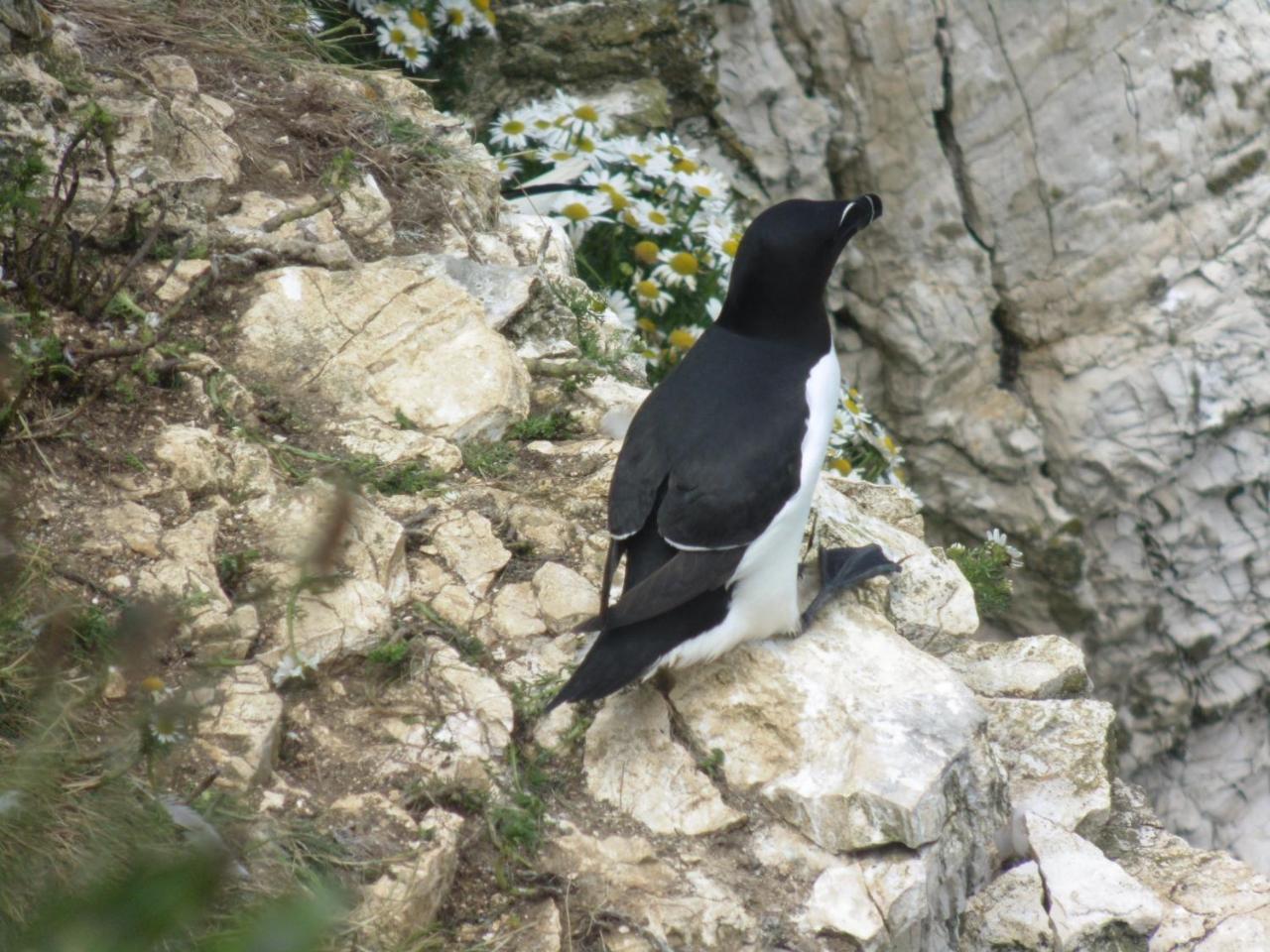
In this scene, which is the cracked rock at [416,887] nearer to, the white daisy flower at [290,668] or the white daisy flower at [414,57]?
the white daisy flower at [290,668]

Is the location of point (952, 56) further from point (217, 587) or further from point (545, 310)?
point (217, 587)

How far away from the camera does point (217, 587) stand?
2.81 meters


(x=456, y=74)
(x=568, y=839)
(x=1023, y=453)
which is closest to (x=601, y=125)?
(x=456, y=74)

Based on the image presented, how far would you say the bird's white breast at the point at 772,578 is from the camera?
2854 millimetres

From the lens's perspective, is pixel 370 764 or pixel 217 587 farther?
pixel 217 587

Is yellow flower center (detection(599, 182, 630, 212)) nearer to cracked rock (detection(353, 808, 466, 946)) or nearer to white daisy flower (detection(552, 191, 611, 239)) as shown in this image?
white daisy flower (detection(552, 191, 611, 239))

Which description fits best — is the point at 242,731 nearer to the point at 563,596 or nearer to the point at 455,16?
the point at 563,596

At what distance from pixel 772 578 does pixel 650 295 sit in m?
1.91

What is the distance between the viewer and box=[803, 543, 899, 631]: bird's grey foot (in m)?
3.21

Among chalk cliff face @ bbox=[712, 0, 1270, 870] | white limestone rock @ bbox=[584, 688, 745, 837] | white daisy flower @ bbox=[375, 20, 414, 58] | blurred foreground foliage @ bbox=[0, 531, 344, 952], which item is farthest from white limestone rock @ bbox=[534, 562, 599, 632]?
chalk cliff face @ bbox=[712, 0, 1270, 870]

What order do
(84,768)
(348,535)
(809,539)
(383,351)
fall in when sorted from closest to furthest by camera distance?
1. (84,768)
2. (348,535)
3. (809,539)
4. (383,351)

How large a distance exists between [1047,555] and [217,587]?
13.5 ft

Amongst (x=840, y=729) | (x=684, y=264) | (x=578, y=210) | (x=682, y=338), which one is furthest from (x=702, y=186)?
(x=840, y=729)

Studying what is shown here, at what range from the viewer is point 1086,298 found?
19.3ft
